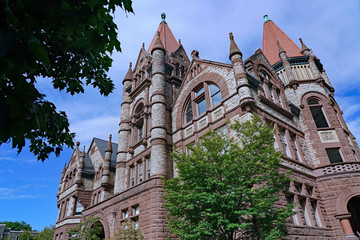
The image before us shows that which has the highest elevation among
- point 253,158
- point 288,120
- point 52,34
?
point 288,120

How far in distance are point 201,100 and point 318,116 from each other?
10.8 meters

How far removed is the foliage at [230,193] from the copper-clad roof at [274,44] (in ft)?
65.9

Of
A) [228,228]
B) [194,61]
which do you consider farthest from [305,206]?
[194,61]

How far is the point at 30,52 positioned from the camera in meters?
2.98

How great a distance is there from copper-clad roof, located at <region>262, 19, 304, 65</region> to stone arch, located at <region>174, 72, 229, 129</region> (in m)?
11.4

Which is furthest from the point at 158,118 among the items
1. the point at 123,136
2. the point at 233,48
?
the point at 233,48

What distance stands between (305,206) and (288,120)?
6.45 metres

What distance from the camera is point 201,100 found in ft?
65.0

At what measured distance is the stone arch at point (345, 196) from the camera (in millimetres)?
16286

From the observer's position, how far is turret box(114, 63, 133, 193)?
21641mm

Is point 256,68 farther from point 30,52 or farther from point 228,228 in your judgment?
point 30,52

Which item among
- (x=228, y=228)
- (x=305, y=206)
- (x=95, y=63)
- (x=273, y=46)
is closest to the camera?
(x=95, y=63)

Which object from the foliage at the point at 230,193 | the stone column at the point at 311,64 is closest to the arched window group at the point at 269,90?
the stone column at the point at 311,64

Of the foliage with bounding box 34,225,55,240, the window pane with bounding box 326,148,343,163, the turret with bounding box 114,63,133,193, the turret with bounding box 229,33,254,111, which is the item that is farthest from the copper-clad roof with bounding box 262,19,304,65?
the foliage with bounding box 34,225,55,240
